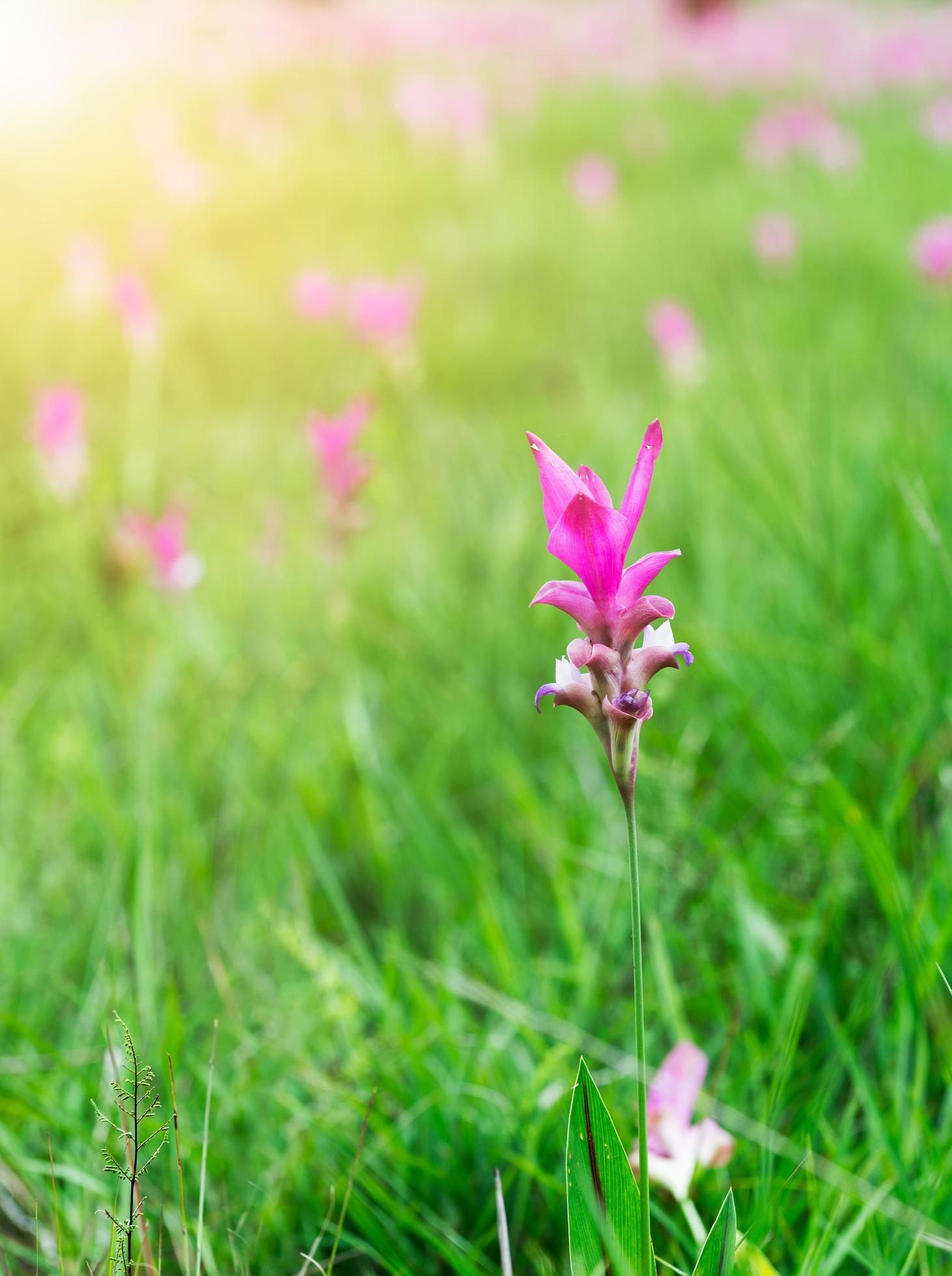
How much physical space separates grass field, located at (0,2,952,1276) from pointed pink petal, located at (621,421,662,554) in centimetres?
48

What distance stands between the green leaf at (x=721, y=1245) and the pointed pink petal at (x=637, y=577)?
0.30m

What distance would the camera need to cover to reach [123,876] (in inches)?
54.2

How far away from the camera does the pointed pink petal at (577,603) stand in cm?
54

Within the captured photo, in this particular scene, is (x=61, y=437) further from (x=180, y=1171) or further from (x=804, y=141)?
(x=804, y=141)

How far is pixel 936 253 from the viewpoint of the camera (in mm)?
2668

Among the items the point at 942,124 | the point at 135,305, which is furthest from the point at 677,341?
the point at 942,124

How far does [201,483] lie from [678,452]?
120 centimetres

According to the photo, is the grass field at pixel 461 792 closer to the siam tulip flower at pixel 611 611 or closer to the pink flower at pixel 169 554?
the pink flower at pixel 169 554

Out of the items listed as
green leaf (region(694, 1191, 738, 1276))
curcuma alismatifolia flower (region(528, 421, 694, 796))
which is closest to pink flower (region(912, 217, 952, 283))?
curcuma alismatifolia flower (region(528, 421, 694, 796))

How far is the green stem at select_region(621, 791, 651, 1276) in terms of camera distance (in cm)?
49

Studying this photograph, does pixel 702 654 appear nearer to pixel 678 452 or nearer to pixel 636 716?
pixel 678 452

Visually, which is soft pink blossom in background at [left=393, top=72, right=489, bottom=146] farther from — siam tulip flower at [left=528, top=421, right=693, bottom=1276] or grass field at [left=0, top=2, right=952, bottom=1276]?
siam tulip flower at [left=528, top=421, right=693, bottom=1276]

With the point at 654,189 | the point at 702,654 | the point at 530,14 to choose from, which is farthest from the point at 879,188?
the point at 530,14

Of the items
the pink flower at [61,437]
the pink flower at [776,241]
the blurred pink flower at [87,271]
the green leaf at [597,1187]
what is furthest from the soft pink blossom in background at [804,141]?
the green leaf at [597,1187]
